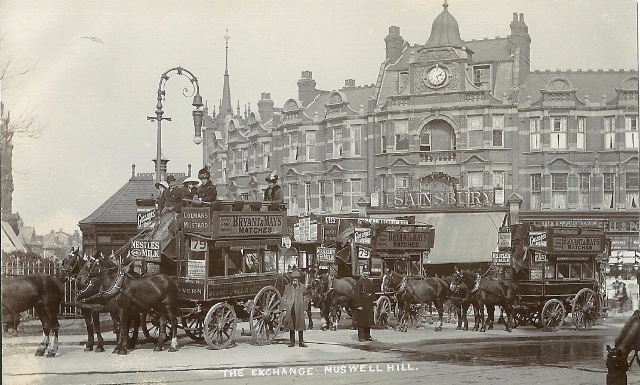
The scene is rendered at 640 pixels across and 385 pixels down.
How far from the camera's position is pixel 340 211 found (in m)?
8.34

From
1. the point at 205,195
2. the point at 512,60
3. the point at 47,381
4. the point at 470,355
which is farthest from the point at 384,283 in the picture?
the point at 47,381

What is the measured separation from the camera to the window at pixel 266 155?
8.23m

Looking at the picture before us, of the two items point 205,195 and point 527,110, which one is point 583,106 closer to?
point 527,110

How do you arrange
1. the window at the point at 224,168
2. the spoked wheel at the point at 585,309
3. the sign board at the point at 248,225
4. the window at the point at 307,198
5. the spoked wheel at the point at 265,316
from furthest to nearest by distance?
the spoked wheel at the point at 585,309, the window at the point at 307,198, the window at the point at 224,168, the spoked wheel at the point at 265,316, the sign board at the point at 248,225

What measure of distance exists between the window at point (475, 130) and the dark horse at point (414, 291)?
159cm

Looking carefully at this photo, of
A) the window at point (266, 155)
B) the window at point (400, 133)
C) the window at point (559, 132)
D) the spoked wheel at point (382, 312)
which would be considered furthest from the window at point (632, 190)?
the window at point (266, 155)

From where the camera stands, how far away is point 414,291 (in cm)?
862

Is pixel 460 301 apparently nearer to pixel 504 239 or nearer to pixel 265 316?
pixel 504 239

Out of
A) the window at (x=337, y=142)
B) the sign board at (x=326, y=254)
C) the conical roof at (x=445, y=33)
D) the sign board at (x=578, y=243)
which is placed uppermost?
the conical roof at (x=445, y=33)

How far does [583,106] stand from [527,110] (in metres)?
0.61

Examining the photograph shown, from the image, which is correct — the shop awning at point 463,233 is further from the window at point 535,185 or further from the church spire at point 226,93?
the church spire at point 226,93

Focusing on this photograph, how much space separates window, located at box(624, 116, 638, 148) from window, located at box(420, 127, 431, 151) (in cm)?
213

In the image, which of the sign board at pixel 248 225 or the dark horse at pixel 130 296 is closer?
the dark horse at pixel 130 296

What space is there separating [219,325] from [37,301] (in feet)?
5.70
